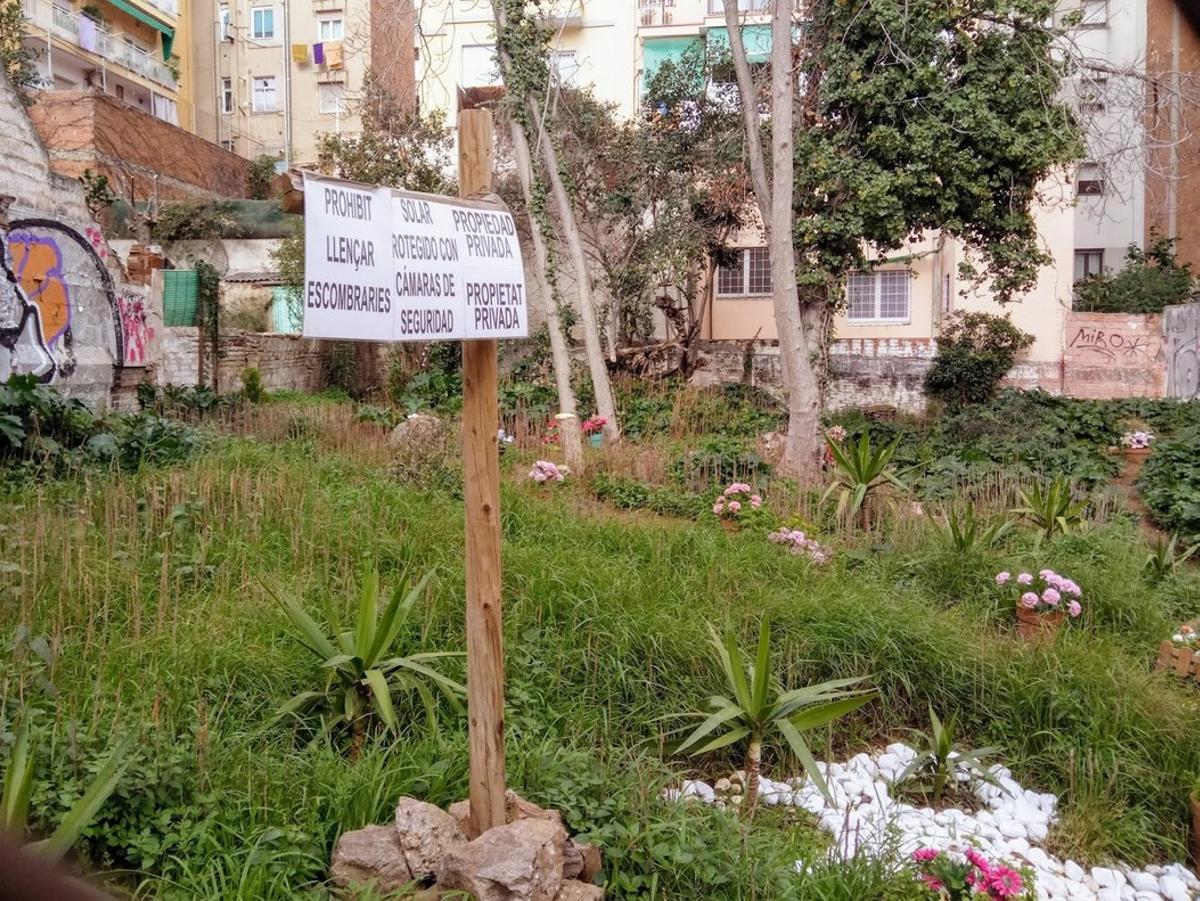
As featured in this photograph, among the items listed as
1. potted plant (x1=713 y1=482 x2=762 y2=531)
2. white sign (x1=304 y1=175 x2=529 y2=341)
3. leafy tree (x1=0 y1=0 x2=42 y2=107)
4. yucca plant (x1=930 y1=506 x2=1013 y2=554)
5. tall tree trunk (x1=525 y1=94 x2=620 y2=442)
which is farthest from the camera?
leafy tree (x1=0 y1=0 x2=42 y2=107)

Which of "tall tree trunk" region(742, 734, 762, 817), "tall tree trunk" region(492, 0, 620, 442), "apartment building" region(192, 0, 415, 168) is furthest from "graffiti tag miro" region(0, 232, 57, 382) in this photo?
"apartment building" region(192, 0, 415, 168)

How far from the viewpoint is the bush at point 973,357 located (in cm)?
1964

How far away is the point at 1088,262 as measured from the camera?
28703mm

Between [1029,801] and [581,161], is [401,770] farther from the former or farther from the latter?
[581,161]

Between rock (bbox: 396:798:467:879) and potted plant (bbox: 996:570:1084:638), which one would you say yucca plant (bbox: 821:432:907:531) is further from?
rock (bbox: 396:798:467:879)

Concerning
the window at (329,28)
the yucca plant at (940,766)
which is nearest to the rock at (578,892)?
the yucca plant at (940,766)

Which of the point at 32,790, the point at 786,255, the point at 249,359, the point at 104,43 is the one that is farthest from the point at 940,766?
the point at 104,43

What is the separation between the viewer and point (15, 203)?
9.62m

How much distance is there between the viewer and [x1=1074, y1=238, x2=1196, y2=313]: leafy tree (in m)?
21.4

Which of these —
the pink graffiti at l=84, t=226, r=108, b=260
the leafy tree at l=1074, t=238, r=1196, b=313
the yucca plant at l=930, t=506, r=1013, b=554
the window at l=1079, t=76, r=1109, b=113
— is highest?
the window at l=1079, t=76, r=1109, b=113

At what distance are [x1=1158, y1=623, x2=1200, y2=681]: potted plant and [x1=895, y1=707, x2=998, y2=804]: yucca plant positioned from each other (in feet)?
5.14

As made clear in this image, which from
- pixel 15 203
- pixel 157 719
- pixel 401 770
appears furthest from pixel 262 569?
pixel 15 203

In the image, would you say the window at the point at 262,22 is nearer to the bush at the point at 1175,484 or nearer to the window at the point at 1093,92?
the window at the point at 1093,92

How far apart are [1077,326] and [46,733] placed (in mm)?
21475
